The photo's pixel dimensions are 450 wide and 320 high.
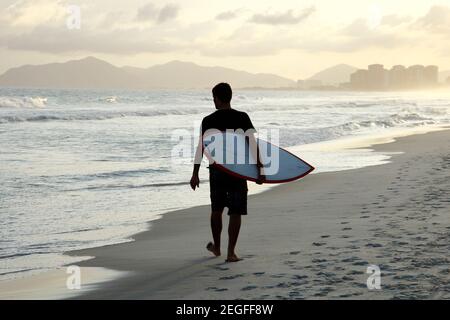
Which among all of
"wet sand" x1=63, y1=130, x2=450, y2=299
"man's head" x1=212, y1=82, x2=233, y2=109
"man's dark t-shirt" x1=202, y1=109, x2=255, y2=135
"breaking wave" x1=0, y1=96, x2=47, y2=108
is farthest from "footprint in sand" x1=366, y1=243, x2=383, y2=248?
"breaking wave" x1=0, y1=96, x2=47, y2=108

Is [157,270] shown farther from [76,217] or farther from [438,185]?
[438,185]

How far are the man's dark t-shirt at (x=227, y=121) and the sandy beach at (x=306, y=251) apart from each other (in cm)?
130

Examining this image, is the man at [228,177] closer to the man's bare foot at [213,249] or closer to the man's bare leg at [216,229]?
the man's bare leg at [216,229]

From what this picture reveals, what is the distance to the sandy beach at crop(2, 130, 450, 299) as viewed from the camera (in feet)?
15.1

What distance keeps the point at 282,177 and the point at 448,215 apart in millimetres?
2211

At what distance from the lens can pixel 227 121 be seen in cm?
566

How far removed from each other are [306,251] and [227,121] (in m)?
1.51

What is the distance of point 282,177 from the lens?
6.33 meters

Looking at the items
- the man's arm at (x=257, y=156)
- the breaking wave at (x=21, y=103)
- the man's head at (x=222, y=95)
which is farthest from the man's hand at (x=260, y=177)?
the breaking wave at (x=21, y=103)

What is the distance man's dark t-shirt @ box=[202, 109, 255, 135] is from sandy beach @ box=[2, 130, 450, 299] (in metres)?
1.30

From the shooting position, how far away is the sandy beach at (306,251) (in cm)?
462

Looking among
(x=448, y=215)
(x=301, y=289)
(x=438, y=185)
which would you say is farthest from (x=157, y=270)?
(x=438, y=185)

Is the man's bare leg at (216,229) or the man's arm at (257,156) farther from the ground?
the man's arm at (257,156)

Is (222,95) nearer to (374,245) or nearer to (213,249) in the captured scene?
(213,249)
